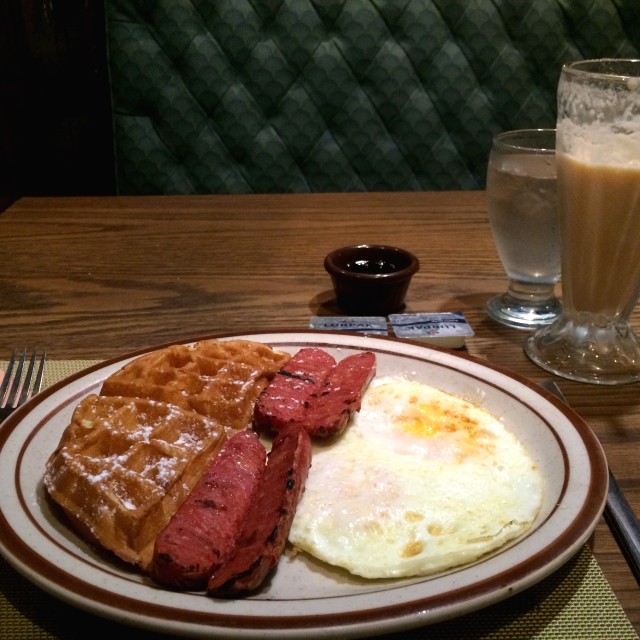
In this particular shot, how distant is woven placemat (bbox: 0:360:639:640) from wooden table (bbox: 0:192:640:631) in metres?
0.12

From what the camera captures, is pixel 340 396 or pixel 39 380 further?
pixel 39 380

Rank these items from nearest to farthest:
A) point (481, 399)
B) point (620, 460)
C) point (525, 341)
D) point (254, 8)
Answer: point (620, 460) → point (481, 399) → point (525, 341) → point (254, 8)

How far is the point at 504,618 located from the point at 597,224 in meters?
0.98

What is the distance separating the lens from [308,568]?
0.99 meters

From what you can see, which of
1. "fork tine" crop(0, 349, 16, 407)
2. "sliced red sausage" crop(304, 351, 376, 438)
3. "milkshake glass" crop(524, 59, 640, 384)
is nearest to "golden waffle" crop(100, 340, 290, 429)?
"sliced red sausage" crop(304, 351, 376, 438)

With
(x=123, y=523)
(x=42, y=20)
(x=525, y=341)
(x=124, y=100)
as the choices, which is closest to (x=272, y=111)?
(x=124, y=100)

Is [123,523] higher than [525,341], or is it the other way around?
[123,523]

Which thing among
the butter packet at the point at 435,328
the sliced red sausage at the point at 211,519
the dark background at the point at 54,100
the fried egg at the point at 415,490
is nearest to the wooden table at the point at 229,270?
the butter packet at the point at 435,328

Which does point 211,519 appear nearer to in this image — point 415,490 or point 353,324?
point 415,490

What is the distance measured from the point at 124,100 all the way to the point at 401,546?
3092 mm

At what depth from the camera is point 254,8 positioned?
3395mm

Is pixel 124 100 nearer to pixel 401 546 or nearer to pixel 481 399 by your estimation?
pixel 481 399

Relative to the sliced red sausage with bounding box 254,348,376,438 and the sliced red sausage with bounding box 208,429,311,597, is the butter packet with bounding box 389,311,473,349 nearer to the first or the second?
the sliced red sausage with bounding box 254,348,376,438

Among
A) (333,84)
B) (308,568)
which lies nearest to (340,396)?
(308,568)
